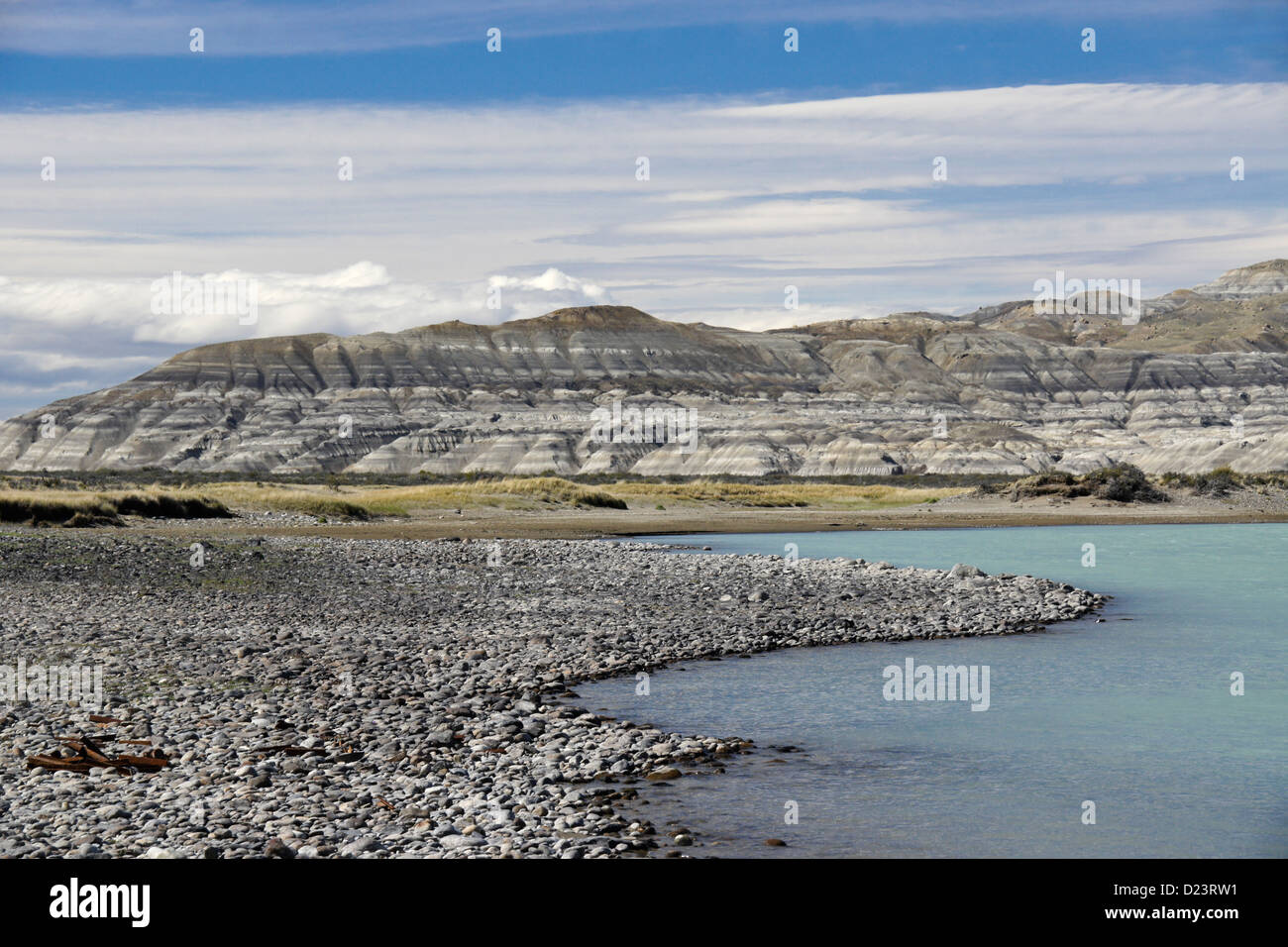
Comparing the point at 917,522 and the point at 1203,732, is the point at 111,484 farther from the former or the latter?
the point at 1203,732

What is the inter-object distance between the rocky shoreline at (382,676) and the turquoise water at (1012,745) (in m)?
0.97

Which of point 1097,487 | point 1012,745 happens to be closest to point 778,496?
point 1097,487

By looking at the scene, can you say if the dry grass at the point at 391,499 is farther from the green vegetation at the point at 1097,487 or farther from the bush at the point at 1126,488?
the bush at the point at 1126,488

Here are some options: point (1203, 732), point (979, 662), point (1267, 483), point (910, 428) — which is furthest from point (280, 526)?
point (910, 428)

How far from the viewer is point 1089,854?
35.1ft

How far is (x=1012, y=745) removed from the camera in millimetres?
15438

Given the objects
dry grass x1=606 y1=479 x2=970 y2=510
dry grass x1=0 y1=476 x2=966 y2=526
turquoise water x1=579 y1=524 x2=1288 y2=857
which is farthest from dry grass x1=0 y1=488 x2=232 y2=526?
turquoise water x1=579 y1=524 x2=1288 y2=857

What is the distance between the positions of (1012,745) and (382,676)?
927cm

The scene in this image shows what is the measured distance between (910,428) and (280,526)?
14477 cm

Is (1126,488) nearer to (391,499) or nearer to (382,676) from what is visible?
(391,499)

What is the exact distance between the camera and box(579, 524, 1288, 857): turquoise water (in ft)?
37.3

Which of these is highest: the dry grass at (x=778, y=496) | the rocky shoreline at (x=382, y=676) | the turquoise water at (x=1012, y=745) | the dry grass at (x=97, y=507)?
the dry grass at (x=97, y=507)

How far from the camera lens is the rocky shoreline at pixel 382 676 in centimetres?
1063

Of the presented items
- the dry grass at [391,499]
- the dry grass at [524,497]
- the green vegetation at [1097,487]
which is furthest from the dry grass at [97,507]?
the green vegetation at [1097,487]
